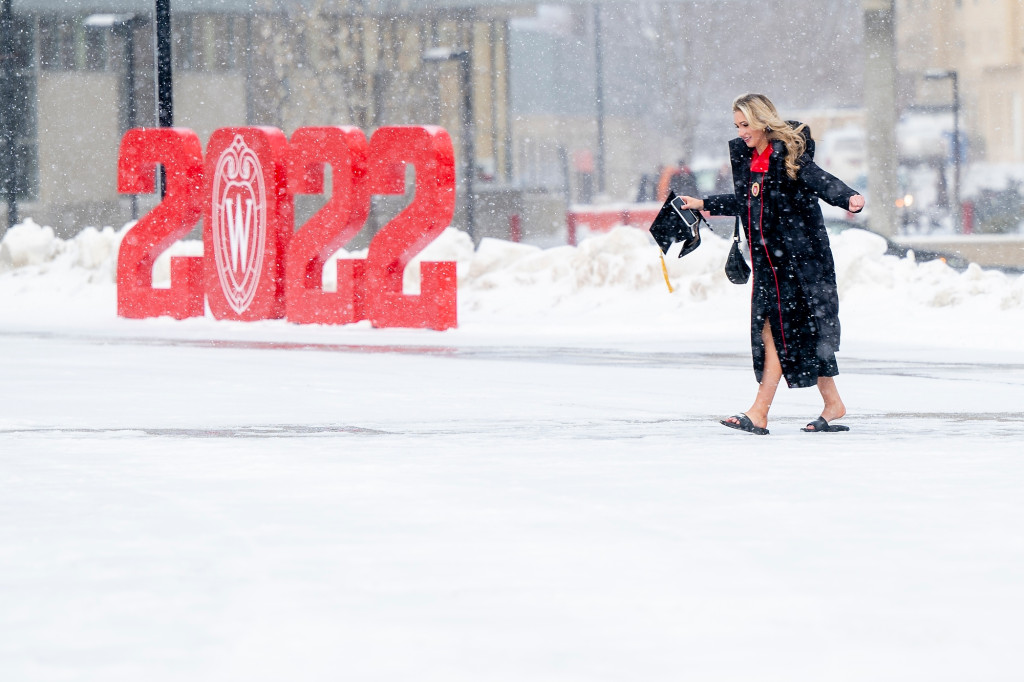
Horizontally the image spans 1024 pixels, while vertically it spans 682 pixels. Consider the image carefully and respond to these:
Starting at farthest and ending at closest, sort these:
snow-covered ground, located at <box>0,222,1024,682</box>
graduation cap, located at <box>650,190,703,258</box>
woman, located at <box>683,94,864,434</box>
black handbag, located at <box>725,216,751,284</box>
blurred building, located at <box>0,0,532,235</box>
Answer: blurred building, located at <box>0,0,532,235</box>, graduation cap, located at <box>650,190,703,258</box>, black handbag, located at <box>725,216,751,284</box>, woman, located at <box>683,94,864,434</box>, snow-covered ground, located at <box>0,222,1024,682</box>

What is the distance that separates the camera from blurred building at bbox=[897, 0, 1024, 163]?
47.4 meters

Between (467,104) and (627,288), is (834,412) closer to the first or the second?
(627,288)

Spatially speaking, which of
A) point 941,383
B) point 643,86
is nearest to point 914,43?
point 643,86

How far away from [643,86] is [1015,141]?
13726mm

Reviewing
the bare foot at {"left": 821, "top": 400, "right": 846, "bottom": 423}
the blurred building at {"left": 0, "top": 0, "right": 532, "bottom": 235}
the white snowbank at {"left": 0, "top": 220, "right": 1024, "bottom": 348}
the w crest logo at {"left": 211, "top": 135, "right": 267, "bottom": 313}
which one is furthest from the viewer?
the blurred building at {"left": 0, "top": 0, "right": 532, "bottom": 235}

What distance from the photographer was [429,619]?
430cm

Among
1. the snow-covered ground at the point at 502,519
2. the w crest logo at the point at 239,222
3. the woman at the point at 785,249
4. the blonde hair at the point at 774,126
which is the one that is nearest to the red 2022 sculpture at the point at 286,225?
the w crest logo at the point at 239,222

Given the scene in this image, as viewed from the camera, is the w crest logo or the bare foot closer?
the bare foot

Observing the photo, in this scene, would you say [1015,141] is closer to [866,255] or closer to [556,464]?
[866,255]

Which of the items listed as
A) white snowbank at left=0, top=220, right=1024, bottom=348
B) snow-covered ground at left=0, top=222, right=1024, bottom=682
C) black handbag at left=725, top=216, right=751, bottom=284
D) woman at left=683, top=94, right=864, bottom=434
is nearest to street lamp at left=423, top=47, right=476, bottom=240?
white snowbank at left=0, top=220, right=1024, bottom=348

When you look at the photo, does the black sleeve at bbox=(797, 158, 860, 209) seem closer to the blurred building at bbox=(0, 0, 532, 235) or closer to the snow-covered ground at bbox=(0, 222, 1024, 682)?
the snow-covered ground at bbox=(0, 222, 1024, 682)

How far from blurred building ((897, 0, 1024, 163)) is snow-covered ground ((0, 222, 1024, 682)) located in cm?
3453

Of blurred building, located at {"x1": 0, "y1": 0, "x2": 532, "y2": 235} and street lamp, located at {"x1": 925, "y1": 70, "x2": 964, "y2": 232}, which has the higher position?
blurred building, located at {"x1": 0, "y1": 0, "x2": 532, "y2": 235}

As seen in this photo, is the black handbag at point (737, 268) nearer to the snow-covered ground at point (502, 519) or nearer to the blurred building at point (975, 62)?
the snow-covered ground at point (502, 519)
